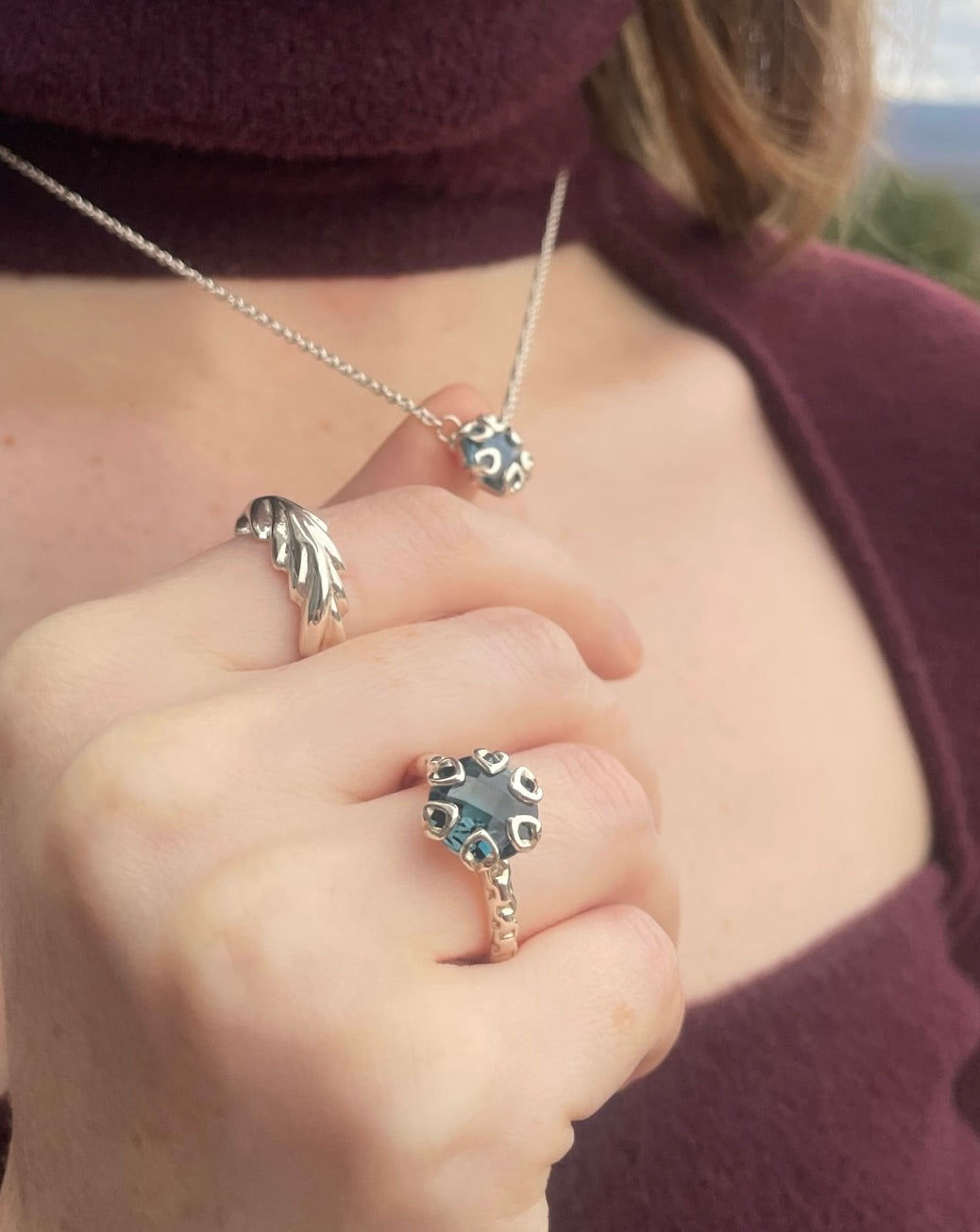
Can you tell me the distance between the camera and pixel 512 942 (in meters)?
0.43

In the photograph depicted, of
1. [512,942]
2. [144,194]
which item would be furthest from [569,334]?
[512,942]

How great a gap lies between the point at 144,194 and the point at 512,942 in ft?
1.97

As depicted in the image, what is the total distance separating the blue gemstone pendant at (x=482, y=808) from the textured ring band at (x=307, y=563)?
0.08 metres

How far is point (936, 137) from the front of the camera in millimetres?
1524

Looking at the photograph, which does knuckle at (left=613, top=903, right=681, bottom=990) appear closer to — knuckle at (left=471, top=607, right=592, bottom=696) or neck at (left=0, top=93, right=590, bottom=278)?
knuckle at (left=471, top=607, right=592, bottom=696)

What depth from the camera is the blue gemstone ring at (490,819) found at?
0.41 m

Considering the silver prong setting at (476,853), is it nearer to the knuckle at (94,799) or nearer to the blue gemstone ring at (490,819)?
the blue gemstone ring at (490,819)

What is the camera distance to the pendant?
24.9 inches

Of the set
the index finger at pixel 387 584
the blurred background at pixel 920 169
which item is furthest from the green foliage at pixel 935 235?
the index finger at pixel 387 584

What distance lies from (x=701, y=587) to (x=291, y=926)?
21.8 inches

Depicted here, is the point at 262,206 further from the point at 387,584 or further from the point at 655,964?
the point at 655,964

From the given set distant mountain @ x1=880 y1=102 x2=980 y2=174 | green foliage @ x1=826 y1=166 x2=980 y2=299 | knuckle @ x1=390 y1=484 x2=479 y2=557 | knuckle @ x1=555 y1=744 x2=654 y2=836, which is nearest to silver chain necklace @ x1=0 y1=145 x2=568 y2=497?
knuckle @ x1=390 y1=484 x2=479 y2=557

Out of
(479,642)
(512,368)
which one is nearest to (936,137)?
(512,368)

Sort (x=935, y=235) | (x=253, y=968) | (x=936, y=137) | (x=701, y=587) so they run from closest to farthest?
(x=253, y=968), (x=701, y=587), (x=936, y=137), (x=935, y=235)
